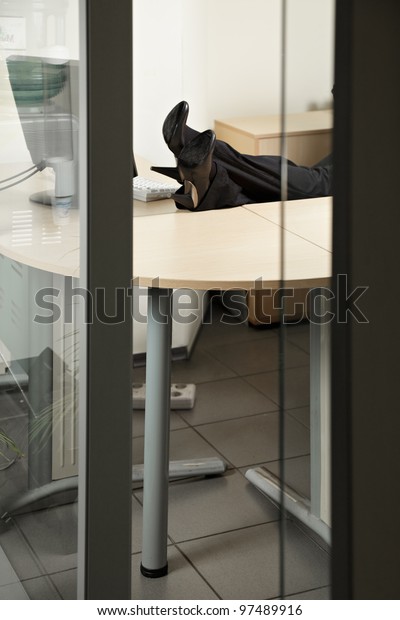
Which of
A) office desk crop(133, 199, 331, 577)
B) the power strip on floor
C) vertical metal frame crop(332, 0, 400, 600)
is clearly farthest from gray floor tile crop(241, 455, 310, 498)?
the power strip on floor

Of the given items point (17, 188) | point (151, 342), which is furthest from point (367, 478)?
point (151, 342)

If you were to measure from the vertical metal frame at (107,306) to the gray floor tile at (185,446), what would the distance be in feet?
5.33

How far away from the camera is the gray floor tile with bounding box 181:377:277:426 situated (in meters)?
3.00

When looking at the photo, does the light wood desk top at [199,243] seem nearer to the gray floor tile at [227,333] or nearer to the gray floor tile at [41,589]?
the gray floor tile at [41,589]

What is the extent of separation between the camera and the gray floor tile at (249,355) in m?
3.41

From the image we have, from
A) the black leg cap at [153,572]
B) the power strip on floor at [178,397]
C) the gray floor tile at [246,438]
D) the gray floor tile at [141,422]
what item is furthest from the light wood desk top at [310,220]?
the power strip on floor at [178,397]

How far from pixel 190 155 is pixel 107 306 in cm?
111

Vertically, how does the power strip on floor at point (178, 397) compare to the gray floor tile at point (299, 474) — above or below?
below

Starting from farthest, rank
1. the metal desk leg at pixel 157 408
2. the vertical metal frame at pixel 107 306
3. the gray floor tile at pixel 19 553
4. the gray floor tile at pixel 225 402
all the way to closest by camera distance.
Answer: the gray floor tile at pixel 225 402
the metal desk leg at pixel 157 408
the gray floor tile at pixel 19 553
the vertical metal frame at pixel 107 306

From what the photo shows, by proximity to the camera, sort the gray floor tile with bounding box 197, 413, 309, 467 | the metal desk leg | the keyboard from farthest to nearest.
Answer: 1. the gray floor tile with bounding box 197, 413, 309, 467
2. the keyboard
3. the metal desk leg

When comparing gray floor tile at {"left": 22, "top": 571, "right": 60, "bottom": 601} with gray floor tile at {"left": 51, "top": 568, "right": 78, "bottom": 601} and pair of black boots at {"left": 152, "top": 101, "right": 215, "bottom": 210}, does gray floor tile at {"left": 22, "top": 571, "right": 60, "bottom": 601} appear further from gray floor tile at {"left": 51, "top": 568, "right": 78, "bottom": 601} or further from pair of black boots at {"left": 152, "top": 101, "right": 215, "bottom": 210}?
pair of black boots at {"left": 152, "top": 101, "right": 215, "bottom": 210}

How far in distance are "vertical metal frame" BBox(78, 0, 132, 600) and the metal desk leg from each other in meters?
0.91

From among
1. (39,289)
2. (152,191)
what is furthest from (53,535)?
(152,191)

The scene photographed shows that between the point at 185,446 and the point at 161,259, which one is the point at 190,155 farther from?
the point at 185,446
